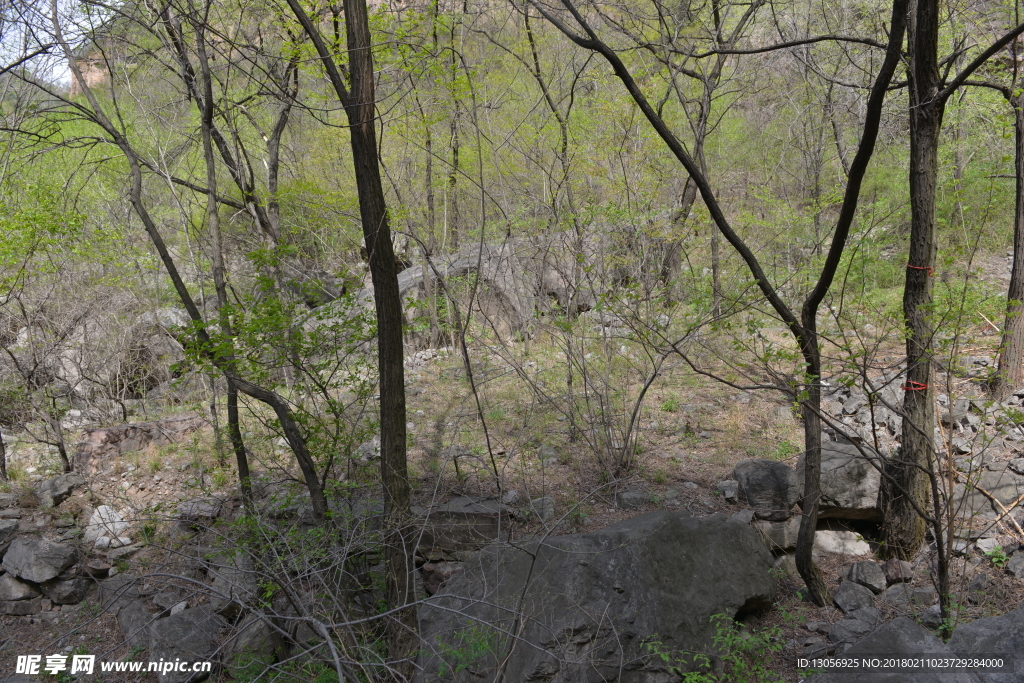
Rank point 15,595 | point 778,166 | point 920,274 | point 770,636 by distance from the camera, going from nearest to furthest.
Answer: point 770,636 → point 920,274 → point 15,595 → point 778,166

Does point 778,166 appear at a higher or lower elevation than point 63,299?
higher

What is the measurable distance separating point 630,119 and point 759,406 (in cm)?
384

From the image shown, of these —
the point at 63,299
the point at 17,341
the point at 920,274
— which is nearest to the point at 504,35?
the point at 920,274

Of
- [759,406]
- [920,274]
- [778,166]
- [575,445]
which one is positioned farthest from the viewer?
[778,166]

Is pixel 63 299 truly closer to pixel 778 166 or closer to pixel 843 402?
pixel 843 402

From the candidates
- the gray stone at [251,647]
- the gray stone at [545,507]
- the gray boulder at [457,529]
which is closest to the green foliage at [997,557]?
the gray stone at [545,507]

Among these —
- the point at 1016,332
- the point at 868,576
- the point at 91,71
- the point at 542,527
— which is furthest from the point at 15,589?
the point at 1016,332

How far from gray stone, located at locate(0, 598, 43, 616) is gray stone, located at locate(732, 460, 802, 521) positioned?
22.9 ft

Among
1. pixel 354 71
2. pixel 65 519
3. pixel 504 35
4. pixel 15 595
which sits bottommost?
pixel 15 595

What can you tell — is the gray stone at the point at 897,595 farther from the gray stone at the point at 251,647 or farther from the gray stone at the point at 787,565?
the gray stone at the point at 251,647

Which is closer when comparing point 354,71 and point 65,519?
point 354,71

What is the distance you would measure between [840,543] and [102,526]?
283 inches

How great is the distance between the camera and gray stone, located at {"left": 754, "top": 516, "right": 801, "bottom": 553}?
203 inches

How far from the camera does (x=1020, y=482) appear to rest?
4.78 metres
